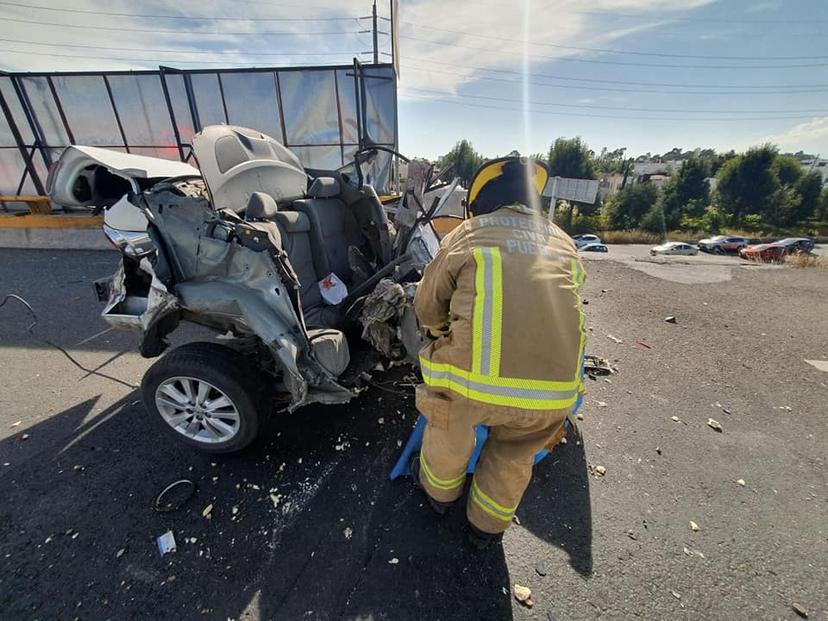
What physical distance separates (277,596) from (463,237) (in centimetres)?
179

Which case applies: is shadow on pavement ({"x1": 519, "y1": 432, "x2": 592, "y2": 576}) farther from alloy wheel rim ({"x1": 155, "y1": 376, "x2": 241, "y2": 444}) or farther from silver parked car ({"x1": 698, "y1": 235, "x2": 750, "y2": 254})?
silver parked car ({"x1": 698, "y1": 235, "x2": 750, "y2": 254})

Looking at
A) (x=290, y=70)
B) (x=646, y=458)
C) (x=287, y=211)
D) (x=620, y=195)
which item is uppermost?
(x=290, y=70)

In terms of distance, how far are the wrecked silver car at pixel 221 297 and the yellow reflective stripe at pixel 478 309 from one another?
0.89 m

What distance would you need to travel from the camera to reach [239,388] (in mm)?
2008

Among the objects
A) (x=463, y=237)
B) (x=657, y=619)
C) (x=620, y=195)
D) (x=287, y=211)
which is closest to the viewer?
(x=657, y=619)

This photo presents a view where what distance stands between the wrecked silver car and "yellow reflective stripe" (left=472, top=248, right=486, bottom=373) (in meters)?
0.89

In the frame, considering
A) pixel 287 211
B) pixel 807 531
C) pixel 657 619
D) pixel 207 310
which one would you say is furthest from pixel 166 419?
pixel 807 531

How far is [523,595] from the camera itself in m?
1.54

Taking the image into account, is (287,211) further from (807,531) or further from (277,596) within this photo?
(807,531)

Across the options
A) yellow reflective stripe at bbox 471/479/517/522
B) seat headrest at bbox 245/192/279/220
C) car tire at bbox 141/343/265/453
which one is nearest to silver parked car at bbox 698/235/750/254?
yellow reflective stripe at bbox 471/479/517/522

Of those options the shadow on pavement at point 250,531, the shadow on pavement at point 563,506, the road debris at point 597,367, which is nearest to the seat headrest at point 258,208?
the shadow on pavement at point 250,531

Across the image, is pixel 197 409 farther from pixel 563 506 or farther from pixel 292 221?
pixel 563 506

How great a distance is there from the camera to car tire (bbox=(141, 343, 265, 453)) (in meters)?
2.03

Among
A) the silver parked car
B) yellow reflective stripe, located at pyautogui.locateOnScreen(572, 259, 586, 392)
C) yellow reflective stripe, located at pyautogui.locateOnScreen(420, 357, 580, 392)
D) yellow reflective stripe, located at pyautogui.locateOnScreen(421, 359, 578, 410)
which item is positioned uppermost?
yellow reflective stripe, located at pyautogui.locateOnScreen(572, 259, 586, 392)
